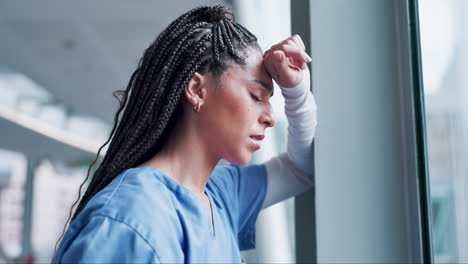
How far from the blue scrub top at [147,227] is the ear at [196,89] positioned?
0.37 feet

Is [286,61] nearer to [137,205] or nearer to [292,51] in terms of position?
[292,51]

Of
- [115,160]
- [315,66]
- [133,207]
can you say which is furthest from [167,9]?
[133,207]

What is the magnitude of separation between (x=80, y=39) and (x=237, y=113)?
200cm

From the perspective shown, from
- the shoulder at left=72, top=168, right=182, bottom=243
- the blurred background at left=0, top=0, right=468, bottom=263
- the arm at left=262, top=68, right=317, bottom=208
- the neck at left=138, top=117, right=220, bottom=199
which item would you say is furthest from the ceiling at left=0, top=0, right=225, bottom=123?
the shoulder at left=72, top=168, right=182, bottom=243

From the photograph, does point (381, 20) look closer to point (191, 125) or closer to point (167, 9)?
point (191, 125)

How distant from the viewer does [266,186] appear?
0.88 meters

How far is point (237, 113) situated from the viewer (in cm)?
67

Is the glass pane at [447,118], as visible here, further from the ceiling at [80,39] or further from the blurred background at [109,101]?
the ceiling at [80,39]

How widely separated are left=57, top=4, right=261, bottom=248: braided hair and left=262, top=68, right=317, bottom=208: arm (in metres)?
0.14

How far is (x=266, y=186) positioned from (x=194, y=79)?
289 millimetres

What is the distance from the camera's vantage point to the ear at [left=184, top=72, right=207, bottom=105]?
26.5 inches

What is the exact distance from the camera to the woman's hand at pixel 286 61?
2.34ft

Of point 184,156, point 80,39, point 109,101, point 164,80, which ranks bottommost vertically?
point 184,156

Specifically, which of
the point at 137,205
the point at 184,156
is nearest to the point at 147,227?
the point at 137,205
